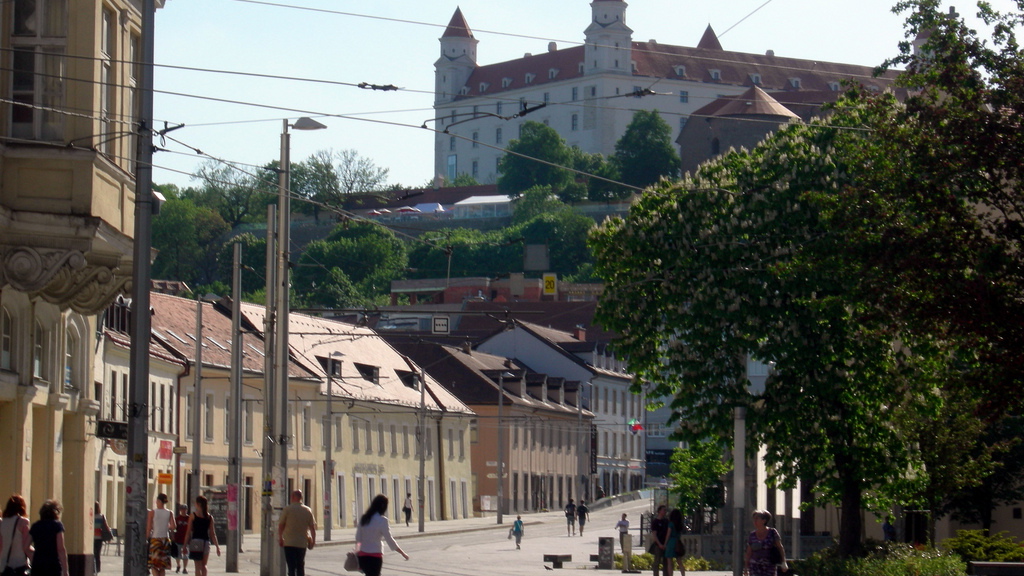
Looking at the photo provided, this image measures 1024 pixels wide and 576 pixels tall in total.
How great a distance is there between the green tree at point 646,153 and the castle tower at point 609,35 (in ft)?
68.4

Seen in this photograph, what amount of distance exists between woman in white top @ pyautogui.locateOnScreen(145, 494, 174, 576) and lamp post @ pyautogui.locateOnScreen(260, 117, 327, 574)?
1930 millimetres

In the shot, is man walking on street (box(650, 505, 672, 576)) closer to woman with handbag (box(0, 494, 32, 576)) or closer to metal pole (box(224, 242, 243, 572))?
metal pole (box(224, 242, 243, 572))

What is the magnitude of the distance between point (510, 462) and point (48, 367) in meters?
59.6

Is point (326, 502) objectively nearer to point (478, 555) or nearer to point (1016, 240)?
point (478, 555)

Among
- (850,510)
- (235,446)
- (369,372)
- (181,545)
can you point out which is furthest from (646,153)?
(181,545)

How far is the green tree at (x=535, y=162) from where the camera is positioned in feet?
559

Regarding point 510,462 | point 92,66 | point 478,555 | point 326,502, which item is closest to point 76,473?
point 92,66

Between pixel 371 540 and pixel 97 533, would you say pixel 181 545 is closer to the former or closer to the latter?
pixel 97 533

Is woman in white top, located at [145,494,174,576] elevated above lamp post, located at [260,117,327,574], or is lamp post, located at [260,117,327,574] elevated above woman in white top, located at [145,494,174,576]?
lamp post, located at [260,117,327,574]

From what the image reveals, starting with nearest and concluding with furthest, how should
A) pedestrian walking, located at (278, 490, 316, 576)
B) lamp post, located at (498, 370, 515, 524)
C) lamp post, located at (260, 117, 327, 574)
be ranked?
pedestrian walking, located at (278, 490, 316, 576), lamp post, located at (260, 117, 327, 574), lamp post, located at (498, 370, 515, 524)

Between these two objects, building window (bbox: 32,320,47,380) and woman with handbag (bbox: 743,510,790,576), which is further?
building window (bbox: 32,320,47,380)

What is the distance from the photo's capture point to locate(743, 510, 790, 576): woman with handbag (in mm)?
17578

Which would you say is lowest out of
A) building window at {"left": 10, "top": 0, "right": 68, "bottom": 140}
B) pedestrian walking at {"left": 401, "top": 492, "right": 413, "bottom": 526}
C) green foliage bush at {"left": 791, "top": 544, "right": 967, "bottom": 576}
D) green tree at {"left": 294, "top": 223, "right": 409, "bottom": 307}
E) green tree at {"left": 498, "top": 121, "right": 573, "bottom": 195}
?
pedestrian walking at {"left": 401, "top": 492, "right": 413, "bottom": 526}

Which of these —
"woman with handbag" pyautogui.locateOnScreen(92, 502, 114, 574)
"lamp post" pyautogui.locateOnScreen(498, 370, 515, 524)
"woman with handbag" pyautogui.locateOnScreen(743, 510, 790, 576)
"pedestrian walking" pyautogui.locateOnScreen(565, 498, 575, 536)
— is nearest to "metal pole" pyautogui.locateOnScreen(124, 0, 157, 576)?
"woman with handbag" pyautogui.locateOnScreen(743, 510, 790, 576)
